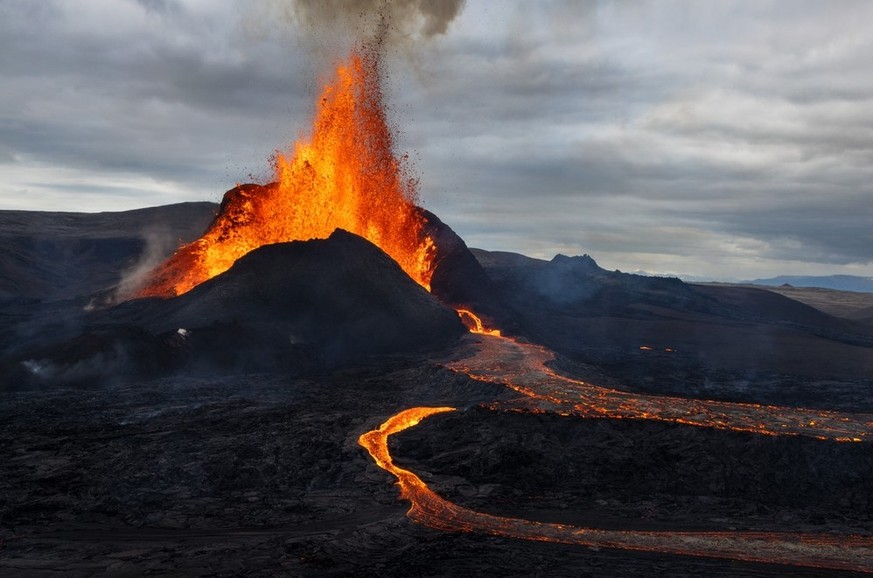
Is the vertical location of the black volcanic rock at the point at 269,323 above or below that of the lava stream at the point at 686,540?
above

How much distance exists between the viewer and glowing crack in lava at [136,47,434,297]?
5450cm

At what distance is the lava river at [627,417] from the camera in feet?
51.3

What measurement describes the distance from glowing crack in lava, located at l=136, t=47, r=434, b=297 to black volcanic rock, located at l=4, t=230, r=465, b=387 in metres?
6.09

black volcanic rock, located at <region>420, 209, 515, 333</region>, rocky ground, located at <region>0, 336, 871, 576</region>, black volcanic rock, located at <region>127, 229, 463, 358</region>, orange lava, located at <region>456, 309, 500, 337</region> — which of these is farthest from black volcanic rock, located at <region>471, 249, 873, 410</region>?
rocky ground, located at <region>0, 336, 871, 576</region>

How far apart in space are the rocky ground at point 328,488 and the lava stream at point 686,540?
0.52 meters

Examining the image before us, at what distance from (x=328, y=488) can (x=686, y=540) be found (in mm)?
9616

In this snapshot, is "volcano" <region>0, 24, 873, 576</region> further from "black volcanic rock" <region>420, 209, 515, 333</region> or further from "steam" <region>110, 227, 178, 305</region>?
"steam" <region>110, 227, 178, 305</region>

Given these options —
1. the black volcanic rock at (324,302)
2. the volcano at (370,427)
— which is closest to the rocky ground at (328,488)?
the volcano at (370,427)

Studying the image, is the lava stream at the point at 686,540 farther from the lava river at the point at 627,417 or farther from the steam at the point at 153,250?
the steam at the point at 153,250

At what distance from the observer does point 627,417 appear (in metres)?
23.5

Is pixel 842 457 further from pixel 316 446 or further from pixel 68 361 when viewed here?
pixel 68 361

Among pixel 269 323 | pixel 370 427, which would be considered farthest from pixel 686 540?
pixel 269 323

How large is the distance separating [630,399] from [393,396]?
10363mm

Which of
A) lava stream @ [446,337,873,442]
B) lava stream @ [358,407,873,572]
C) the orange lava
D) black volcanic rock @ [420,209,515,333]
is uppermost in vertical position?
black volcanic rock @ [420,209,515,333]
